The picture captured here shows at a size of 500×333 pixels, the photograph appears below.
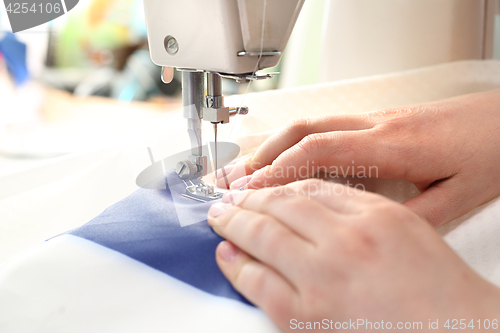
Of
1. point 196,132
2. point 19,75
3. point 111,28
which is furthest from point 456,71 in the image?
point 111,28

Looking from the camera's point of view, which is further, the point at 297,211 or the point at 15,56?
the point at 15,56

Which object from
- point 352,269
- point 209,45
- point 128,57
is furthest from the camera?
point 128,57

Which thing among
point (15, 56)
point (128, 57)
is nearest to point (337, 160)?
point (15, 56)

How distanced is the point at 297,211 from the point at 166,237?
0.15m

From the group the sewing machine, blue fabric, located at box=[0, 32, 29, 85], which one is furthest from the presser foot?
blue fabric, located at box=[0, 32, 29, 85]

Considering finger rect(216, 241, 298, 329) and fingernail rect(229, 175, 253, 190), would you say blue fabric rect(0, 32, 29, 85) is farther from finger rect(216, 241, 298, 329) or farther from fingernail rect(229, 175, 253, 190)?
finger rect(216, 241, 298, 329)

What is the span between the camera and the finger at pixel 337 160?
51 centimetres

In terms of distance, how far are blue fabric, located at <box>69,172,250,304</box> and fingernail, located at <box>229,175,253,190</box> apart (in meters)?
0.07

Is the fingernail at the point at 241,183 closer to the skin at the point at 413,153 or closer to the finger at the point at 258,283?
the skin at the point at 413,153

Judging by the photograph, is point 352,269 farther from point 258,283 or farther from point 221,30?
point 221,30

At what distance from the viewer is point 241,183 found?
0.56 m

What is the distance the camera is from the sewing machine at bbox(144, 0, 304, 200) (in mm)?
512

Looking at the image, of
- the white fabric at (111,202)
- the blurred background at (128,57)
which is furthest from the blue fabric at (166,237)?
the blurred background at (128,57)

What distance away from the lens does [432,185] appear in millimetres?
546
